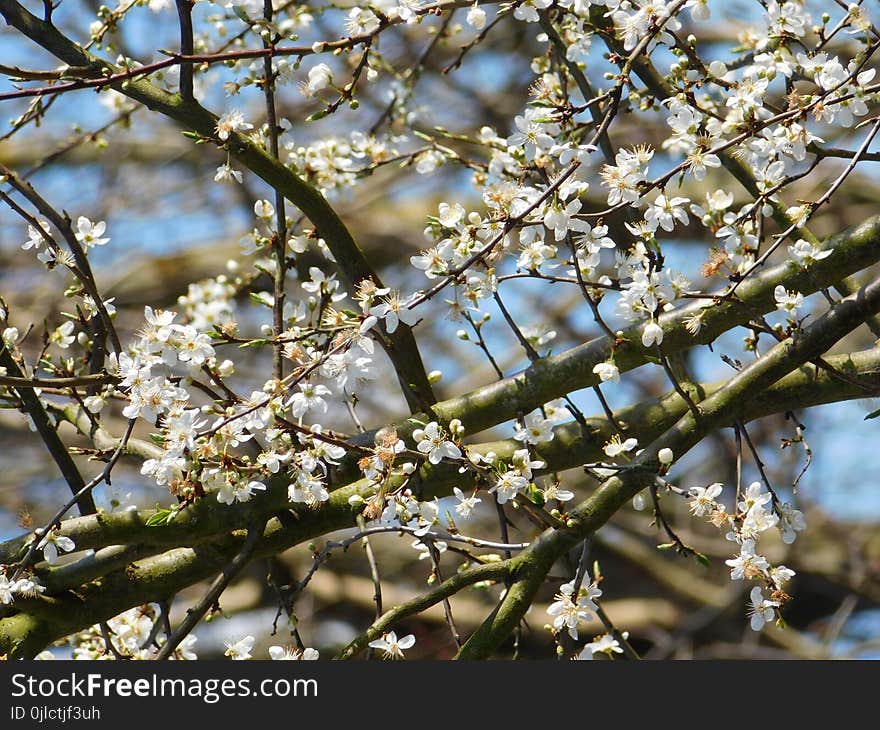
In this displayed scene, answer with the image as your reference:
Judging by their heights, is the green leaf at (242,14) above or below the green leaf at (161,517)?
above

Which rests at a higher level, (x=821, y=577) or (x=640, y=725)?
(x=821, y=577)

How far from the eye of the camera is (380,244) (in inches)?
299

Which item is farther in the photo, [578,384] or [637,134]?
[637,134]

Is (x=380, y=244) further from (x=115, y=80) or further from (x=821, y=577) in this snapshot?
(x=115, y=80)

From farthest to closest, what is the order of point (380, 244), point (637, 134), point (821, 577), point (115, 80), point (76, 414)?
point (380, 244) < point (637, 134) < point (821, 577) < point (76, 414) < point (115, 80)

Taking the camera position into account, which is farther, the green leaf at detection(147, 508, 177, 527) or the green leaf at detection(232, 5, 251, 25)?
the green leaf at detection(232, 5, 251, 25)

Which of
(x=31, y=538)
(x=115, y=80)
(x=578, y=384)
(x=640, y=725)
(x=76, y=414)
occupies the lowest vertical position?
(x=640, y=725)

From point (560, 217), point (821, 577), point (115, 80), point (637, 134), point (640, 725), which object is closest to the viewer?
point (560, 217)

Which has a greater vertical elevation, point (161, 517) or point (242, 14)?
point (242, 14)

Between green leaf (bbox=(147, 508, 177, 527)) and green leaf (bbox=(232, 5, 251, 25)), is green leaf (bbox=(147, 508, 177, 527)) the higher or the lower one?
the lower one

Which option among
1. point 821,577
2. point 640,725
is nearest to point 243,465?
point 640,725

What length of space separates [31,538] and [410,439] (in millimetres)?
942

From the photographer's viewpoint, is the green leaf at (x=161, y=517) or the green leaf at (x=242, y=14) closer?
the green leaf at (x=161, y=517)

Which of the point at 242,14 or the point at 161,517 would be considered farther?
the point at 242,14
